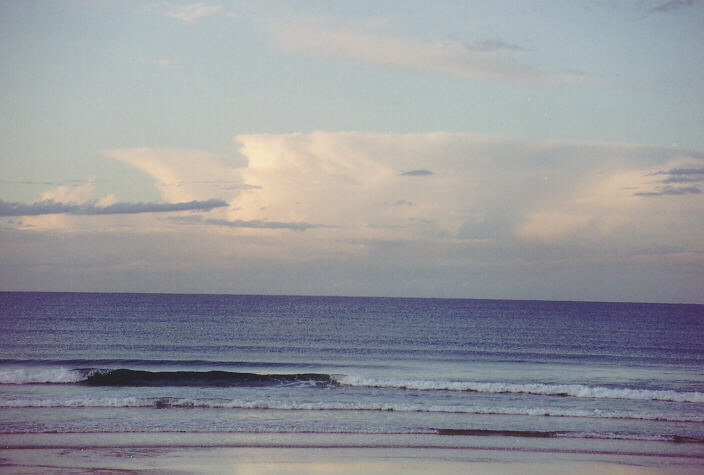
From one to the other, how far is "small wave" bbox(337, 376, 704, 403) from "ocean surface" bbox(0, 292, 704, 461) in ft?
0.28

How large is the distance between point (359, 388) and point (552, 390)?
8004mm

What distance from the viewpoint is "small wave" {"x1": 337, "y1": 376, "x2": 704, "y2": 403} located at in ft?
86.2

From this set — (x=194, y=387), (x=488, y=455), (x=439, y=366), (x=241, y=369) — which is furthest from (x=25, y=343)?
(x=488, y=455)

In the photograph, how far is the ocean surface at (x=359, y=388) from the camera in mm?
18984

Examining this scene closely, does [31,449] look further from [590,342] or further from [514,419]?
[590,342]

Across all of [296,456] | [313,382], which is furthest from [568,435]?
[313,382]

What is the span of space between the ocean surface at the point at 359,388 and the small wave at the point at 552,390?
84 millimetres

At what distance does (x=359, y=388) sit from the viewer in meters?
27.3

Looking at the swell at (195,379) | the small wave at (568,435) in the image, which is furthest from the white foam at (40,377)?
the small wave at (568,435)

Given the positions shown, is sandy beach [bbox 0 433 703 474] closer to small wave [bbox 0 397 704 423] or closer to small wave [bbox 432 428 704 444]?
small wave [bbox 432 428 704 444]

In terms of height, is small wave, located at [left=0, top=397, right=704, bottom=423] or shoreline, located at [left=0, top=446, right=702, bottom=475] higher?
small wave, located at [left=0, top=397, right=704, bottom=423]

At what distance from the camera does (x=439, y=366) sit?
36406 mm

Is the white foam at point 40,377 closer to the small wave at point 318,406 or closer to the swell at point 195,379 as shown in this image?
the swell at point 195,379

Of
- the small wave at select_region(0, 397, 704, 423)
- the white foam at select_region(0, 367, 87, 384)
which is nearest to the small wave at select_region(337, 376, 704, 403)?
the small wave at select_region(0, 397, 704, 423)
